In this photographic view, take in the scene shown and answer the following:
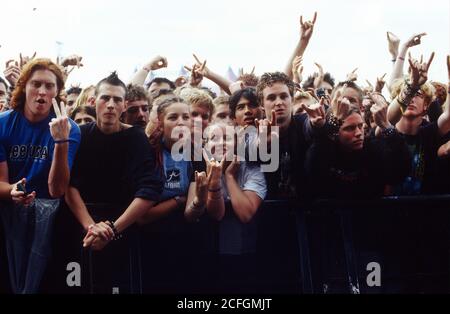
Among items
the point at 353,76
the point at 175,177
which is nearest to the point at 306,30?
the point at 353,76

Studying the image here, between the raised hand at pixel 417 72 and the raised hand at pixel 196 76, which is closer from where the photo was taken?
the raised hand at pixel 417 72

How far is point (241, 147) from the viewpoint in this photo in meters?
3.77

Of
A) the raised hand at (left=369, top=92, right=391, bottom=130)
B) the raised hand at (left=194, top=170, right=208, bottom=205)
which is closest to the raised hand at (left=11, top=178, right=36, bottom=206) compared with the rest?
the raised hand at (left=194, top=170, right=208, bottom=205)

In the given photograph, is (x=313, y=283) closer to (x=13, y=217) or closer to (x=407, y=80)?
(x=407, y=80)

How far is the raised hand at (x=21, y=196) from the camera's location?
3400 millimetres

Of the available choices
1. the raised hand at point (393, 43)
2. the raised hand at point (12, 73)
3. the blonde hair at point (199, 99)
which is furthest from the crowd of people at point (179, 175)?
the raised hand at point (393, 43)

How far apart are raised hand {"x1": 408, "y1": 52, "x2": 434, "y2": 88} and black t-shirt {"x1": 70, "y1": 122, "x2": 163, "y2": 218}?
5.48 ft

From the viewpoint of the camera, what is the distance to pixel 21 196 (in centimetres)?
340

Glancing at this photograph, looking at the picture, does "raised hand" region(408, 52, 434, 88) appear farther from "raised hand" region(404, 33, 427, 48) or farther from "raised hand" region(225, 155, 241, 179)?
"raised hand" region(404, 33, 427, 48)

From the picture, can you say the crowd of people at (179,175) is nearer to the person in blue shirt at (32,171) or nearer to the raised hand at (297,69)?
the person in blue shirt at (32,171)

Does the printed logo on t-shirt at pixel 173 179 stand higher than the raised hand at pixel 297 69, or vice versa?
the raised hand at pixel 297 69
